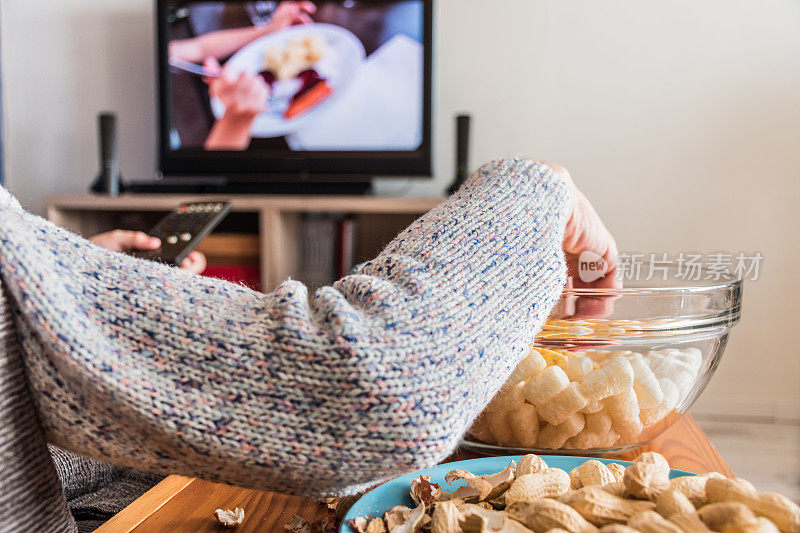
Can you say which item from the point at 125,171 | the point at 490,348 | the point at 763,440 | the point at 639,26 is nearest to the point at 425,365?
the point at 490,348

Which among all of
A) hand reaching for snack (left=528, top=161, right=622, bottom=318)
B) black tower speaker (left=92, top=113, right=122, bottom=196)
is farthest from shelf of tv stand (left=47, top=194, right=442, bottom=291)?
hand reaching for snack (left=528, top=161, right=622, bottom=318)

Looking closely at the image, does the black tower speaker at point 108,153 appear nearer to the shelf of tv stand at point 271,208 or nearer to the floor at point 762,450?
the shelf of tv stand at point 271,208

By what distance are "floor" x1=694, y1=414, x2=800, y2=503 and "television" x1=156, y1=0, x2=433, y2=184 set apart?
1.15 m

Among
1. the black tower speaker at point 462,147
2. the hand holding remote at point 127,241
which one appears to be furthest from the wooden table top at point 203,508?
the black tower speaker at point 462,147

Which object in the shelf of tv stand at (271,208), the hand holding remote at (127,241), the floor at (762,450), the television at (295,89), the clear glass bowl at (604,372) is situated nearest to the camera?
the clear glass bowl at (604,372)

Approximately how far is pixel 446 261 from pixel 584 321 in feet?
0.52

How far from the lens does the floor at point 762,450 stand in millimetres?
1587

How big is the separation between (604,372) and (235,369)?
275mm

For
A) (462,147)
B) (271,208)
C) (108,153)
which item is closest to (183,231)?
(271,208)

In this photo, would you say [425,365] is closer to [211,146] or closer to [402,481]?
[402,481]

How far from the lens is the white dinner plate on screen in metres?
2.12

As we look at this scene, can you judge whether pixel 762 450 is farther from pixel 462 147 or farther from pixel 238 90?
pixel 238 90

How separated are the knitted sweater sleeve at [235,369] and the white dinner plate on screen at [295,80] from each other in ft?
6.06

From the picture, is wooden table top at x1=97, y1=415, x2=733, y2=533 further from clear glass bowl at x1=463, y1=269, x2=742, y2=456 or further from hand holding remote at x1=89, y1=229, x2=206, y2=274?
hand holding remote at x1=89, y1=229, x2=206, y2=274
